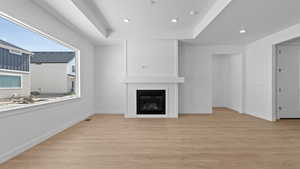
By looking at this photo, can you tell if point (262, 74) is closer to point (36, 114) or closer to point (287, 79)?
point (287, 79)

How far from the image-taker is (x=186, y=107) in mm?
5926

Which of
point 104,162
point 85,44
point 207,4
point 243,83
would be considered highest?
point 207,4

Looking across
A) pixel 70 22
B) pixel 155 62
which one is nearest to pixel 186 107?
pixel 155 62

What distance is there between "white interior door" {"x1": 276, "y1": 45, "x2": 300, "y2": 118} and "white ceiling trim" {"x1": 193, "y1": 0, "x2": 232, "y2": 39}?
256cm

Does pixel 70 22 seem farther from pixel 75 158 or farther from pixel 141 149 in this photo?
pixel 141 149

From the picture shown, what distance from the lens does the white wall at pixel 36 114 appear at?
230 centimetres

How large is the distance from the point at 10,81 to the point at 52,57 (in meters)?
1.26

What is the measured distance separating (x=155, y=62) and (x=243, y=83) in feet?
11.0

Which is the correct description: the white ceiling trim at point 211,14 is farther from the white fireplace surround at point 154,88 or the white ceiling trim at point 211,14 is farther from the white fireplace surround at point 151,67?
the white fireplace surround at point 154,88

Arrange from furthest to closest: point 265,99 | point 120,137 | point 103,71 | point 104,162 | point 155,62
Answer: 1. point 103,71
2. point 155,62
3. point 265,99
4. point 120,137
5. point 104,162

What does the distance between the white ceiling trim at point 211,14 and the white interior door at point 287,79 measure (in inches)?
101


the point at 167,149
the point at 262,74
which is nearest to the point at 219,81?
the point at 262,74

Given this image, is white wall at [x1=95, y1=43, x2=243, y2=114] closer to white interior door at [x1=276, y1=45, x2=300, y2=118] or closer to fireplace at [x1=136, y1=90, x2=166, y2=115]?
fireplace at [x1=136, y1=90, x2=166, y2=115]

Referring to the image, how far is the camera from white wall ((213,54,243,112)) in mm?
6251
